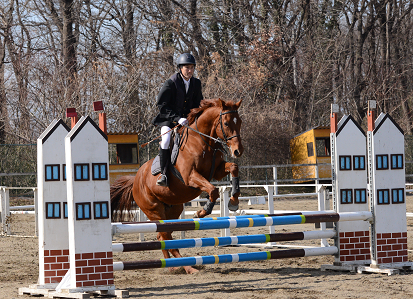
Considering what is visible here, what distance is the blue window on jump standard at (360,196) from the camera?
5949 millimetres

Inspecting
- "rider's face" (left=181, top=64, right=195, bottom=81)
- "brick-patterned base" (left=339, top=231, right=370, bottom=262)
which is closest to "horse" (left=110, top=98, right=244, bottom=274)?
"rider's face" (left=181, top=64, right=195, bottom=81)

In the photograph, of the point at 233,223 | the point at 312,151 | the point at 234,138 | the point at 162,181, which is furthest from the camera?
the point at 312,151

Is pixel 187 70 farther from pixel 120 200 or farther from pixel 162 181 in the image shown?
pixel 120 200

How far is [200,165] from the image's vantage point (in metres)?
6.04

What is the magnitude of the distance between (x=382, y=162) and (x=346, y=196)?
1.76ft

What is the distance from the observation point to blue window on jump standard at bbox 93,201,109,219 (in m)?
4.77

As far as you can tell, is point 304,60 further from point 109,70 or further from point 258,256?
point 258,256

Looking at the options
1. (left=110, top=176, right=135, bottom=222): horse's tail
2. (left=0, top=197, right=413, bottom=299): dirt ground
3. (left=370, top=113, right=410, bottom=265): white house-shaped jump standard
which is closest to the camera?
(left=0, top=197, right=413, bottom=299): dirt ground

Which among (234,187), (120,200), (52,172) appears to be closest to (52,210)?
(52,172)

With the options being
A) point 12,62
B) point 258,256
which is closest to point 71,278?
point 258,256

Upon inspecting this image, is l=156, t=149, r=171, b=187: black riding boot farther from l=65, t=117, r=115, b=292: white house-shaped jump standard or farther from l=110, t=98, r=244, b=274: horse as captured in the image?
l=65, t=117, r=115, b=292: white house-shaped jump standard

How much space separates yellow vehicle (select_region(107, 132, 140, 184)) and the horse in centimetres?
1063

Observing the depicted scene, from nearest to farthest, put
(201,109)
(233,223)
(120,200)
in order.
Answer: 1. (233,223)
2. (201,109)
3. (120,200)

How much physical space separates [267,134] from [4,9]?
38.6 ft
